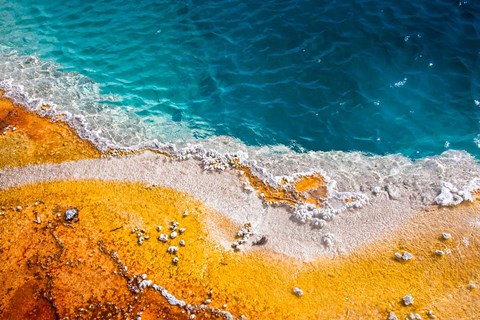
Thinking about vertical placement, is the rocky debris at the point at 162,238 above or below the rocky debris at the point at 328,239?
above

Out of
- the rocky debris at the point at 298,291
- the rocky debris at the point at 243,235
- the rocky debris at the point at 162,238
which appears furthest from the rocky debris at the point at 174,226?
the rocky debris at the point at 298,291

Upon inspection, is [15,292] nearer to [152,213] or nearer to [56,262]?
[56,262]

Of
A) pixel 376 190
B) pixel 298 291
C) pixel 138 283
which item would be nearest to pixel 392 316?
pixel 298 291

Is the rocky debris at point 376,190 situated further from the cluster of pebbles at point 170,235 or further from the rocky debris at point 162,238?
the rocky debris at point 162,238

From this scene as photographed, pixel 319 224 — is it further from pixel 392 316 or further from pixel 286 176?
pixel 392 316

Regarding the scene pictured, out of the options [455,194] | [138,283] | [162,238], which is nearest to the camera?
[138,283]

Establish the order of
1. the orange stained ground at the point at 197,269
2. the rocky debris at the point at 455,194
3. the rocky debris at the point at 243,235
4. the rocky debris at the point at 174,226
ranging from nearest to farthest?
the orange stained ground at the point at 197,269
the rocky debris at the point at 243,235
the rocky debris at the point at 174,226
the rocky debris at the point at 455,194

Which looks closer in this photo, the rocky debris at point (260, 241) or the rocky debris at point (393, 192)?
the rocky debris at point (260, 241)

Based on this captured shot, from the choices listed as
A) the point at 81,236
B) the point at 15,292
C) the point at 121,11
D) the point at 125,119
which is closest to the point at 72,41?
the point at 121,11
